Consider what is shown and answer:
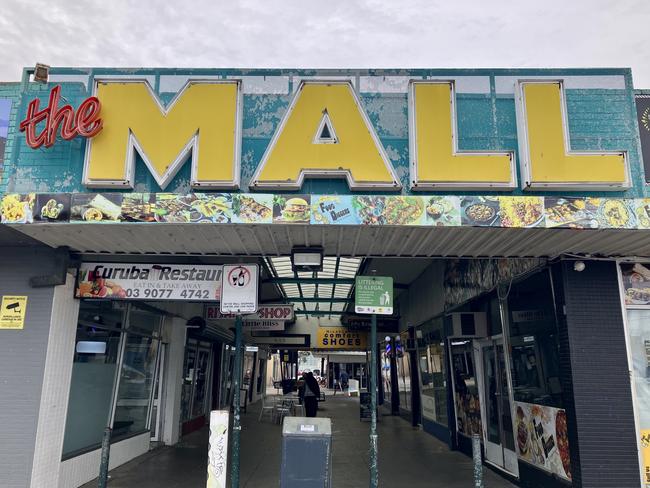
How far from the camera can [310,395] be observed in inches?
604

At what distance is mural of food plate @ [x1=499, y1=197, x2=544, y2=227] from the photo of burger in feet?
7.47

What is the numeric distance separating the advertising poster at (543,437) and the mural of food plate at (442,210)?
3102 mm

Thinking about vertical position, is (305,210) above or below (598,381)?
above

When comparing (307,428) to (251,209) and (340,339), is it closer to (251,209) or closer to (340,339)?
(251,209)

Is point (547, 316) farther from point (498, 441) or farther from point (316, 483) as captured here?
point (316, 483)

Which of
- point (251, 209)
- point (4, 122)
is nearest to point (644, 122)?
point (251, 209)

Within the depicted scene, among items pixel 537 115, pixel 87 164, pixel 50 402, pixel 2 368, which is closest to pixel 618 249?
pixel 537 115

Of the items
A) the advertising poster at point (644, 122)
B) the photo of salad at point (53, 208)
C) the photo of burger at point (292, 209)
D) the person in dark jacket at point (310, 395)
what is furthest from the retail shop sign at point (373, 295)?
the person in dark jacket at point (310, 395)

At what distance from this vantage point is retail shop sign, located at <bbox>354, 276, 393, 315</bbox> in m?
6.58

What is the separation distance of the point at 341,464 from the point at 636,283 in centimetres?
617

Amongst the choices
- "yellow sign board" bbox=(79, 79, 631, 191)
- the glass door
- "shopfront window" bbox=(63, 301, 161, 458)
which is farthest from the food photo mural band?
the glass door

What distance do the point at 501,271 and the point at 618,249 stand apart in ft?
6.96

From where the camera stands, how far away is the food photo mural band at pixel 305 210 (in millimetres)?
5719

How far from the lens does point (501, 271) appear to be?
8.33 m
